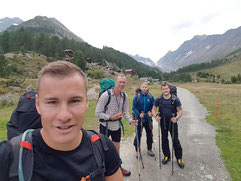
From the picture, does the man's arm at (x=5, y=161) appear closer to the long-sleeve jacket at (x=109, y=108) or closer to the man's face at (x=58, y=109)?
the man's face at (x=58, y=109)

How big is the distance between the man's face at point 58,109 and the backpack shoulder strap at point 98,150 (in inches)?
13.4

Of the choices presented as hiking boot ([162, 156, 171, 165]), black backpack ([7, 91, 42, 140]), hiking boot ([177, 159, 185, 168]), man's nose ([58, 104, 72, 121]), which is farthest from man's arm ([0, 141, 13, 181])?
hiking boot ([177, 159, 185, 168])

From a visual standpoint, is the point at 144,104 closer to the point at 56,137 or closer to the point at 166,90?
the point at 166,90

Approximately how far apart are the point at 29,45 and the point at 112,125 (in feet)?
295

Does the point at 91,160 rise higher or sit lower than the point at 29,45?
lower

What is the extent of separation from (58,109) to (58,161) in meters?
0.53

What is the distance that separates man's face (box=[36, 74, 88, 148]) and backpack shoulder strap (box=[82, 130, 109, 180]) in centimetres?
34

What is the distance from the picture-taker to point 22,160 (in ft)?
3.98

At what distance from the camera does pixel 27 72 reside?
161ft

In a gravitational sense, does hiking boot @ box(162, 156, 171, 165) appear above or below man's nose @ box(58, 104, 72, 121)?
below

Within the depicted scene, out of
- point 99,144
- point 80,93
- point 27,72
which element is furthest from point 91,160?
point 27,72

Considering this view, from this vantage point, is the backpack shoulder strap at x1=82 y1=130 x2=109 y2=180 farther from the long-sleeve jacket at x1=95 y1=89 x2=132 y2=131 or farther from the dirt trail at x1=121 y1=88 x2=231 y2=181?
the dirt trail at x1=121 y1=88 x2=231 y2=181

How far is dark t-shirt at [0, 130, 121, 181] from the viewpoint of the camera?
127 cm

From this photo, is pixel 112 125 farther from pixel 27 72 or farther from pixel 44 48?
pixel 44 48
